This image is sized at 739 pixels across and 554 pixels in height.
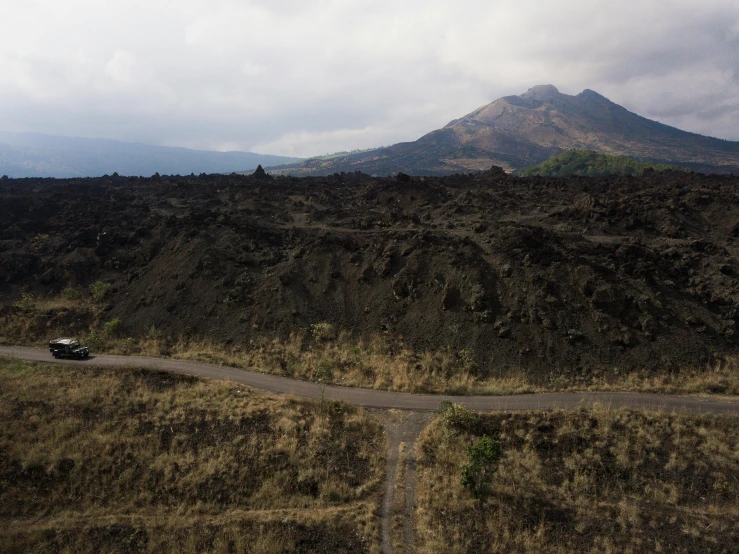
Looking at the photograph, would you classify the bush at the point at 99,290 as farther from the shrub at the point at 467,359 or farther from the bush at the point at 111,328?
the shrub at the point at 467,359

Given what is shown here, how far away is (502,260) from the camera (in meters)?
31.8

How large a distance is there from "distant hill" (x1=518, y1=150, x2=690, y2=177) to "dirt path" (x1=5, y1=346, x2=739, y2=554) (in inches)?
3572

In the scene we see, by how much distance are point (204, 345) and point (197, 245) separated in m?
12.8

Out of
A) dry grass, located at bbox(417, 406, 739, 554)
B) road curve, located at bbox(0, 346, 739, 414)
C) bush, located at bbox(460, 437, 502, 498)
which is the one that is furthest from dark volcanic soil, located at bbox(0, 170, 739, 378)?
bush, located at bbox(460, 437, 502, 498)

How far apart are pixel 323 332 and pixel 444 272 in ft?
37.0

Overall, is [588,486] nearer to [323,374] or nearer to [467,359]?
[467,359]

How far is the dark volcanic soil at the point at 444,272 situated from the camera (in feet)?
85.7

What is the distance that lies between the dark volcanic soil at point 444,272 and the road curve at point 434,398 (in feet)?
9.68

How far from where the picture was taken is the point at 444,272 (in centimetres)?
3161

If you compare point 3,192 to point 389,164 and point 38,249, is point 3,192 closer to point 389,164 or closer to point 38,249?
point 38,249

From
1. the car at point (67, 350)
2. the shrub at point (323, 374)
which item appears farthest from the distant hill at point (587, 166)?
the car at point (67, 350)

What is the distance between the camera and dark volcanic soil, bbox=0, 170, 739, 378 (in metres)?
26.1

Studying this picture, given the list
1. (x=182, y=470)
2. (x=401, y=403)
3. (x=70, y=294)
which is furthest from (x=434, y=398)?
(x=70, y=294)

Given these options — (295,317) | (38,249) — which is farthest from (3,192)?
(295,317)
